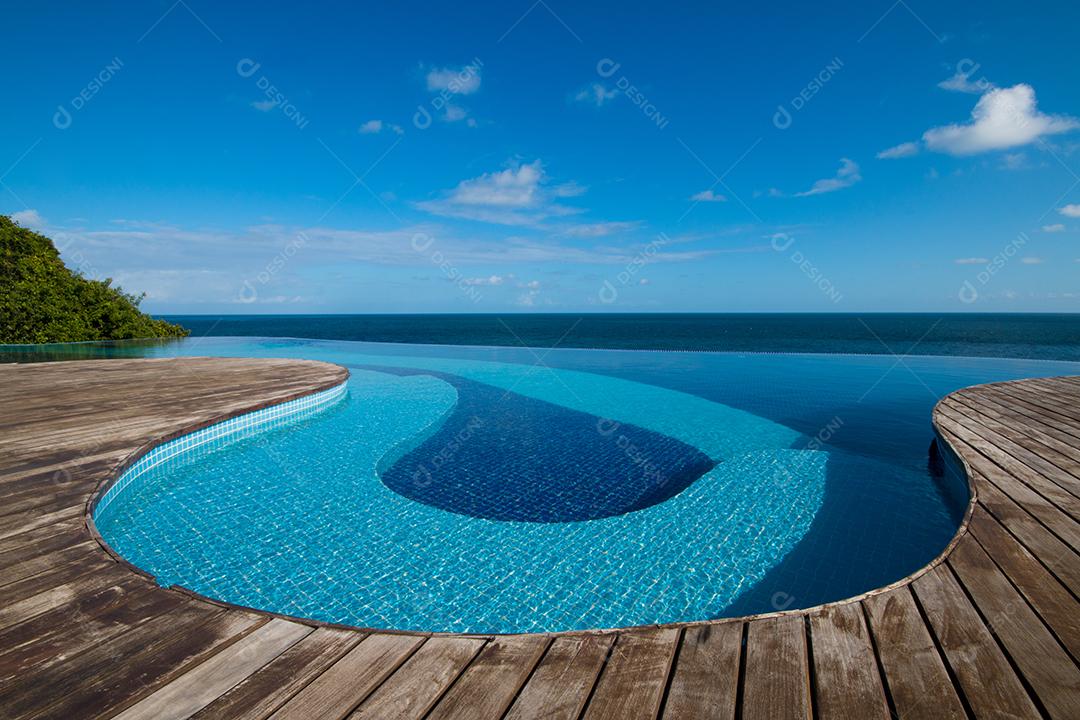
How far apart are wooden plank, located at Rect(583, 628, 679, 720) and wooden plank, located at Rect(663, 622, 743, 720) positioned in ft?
0.13

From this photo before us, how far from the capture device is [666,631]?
1.77m

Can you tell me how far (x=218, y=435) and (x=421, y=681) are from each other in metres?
5.84

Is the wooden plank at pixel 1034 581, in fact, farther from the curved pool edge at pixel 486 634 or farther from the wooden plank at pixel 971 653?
the wooden plank at pixel 971 653

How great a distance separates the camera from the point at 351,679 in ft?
5.01

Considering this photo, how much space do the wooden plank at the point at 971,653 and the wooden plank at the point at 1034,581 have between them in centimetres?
26

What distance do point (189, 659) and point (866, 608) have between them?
8.79ft

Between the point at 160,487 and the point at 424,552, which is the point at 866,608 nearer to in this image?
the point at 424,552

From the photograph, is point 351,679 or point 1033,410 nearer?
point 351,679

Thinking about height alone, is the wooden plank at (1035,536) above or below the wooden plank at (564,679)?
above

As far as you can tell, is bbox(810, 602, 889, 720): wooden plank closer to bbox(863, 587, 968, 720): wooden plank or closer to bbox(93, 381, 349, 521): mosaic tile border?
bbox(863, 587, 968, 720): wooden plank

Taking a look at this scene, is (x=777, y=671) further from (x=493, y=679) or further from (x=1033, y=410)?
(x=1033, y=410)

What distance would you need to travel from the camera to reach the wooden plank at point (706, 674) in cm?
138

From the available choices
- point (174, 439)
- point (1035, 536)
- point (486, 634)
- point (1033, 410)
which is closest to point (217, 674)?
point (486, 634)

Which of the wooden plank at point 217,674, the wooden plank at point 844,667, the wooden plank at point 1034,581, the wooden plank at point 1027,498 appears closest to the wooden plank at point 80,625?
the wooden plank at point 217,674
